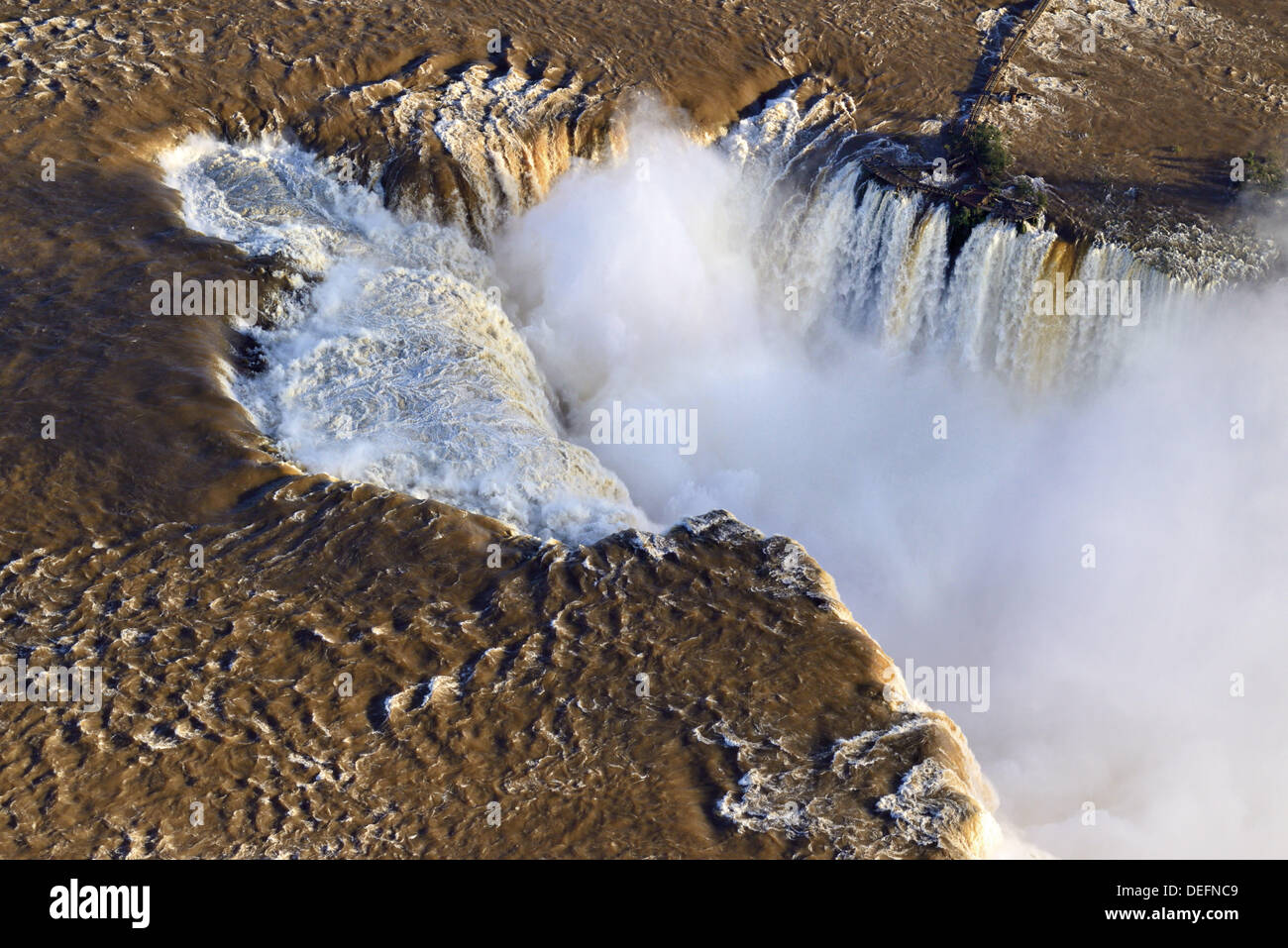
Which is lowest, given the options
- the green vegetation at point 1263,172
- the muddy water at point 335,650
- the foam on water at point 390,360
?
the muddy water at point 335,650

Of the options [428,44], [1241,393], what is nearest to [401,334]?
[428,44]

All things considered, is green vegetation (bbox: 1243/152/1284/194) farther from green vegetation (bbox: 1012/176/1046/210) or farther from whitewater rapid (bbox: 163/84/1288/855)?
green vegetation (bbox: 1012/176/1046/210)

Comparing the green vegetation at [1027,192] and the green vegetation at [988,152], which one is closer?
the green vegetation at [1027,192]

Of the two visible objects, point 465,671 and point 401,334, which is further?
point 401,334

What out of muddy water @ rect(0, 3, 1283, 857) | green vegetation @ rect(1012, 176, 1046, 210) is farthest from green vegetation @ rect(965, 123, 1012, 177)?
muddy water @ rect(0, 3, 1283, 857)

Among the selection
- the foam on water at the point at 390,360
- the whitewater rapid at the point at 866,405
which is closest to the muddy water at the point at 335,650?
the foam on water at the point at 390,360

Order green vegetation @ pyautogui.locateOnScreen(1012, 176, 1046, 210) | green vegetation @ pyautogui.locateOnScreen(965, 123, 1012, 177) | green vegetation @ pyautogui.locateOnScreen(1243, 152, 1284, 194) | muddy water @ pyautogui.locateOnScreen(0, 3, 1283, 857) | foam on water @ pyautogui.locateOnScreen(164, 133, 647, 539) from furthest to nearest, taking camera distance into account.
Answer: green vegetation @ pyautogui.locateOnScreen(965, 123, 1012, 177)
green vegetation @ pyautogui.locateOnScreen(1243, 152, 1284, 194)
green vegetation @ pyautogui.locateOnScreen(1012, 176, 1046, 210)
foam on water @ pyautogui.locateOnScreen(164, 133, 647, 539)
muddy water @ pyautogui.locateOnScreen(0, 3, 1283, 857)

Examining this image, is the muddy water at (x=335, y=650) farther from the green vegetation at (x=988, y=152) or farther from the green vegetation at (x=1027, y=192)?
the green vegetation at (x=988, y=152)
